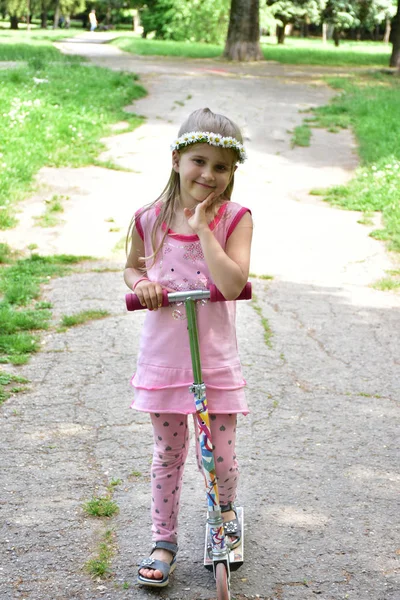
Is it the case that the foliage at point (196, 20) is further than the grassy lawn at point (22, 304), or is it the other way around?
the foliage at point (196, 20)

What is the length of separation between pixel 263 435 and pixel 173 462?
49.8 inches

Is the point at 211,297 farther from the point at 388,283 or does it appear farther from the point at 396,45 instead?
the point at 396,45

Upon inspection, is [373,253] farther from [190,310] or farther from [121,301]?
[190,310]

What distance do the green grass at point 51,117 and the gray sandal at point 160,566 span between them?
5.42 metres

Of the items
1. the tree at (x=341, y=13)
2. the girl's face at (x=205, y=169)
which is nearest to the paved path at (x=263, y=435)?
the girl's face at (x=205, y=169)

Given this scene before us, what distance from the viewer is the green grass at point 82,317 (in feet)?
18.6

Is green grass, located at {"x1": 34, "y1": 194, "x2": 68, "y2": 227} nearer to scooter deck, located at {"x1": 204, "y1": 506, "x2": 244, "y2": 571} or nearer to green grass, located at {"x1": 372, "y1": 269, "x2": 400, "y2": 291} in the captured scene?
green grass, located at {"x1": 372, "y1": 269, "x2": 400, "y2": 291}

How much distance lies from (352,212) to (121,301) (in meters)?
3.60

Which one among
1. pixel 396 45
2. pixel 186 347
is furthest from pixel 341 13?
pixel 186 347

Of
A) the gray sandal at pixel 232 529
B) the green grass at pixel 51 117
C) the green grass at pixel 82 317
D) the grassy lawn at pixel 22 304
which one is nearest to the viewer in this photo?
the gray sandal at pixel 232 529

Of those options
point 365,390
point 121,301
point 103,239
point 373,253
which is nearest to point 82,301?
point 121,301

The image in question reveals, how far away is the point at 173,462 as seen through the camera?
2.92m

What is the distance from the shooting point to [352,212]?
8953 mm

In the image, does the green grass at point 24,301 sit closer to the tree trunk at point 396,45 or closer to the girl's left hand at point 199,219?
the girl's left hand at point 199,219
